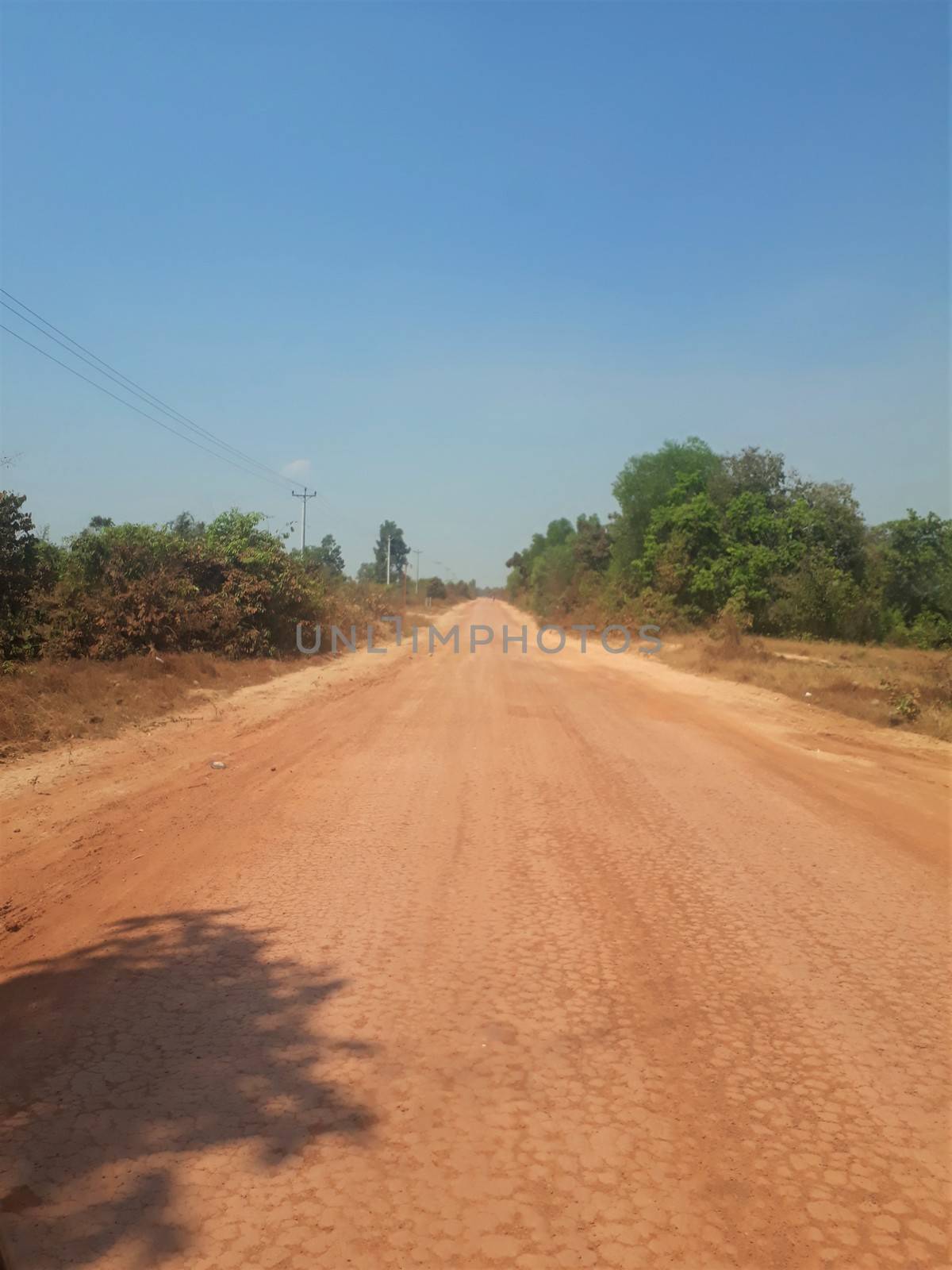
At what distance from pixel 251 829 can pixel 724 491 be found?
34400mm

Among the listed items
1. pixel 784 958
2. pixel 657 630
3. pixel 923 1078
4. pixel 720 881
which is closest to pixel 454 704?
pixel 720 881

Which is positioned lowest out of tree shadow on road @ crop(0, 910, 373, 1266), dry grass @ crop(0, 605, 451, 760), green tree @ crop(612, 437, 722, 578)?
tree shadow on road @ crop(0, 910, 373, 1266)

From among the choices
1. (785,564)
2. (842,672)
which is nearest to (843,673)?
(842,672)

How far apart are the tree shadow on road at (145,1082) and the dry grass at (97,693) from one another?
6243 millimetres

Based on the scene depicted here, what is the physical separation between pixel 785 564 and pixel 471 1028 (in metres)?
32.2

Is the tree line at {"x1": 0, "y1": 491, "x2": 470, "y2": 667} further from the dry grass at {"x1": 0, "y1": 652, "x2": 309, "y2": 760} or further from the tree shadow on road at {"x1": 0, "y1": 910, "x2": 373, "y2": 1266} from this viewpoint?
the tree shadow on road at {"x1": 0, "y1": 910, "x2": 373, "y2": 1266}

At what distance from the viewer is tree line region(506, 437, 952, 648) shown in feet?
107

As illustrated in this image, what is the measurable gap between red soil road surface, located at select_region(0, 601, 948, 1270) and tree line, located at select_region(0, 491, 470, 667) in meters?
7.73

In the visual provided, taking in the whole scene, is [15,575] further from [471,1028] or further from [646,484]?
[646,484]

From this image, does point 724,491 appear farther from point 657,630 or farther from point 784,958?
point 784,958

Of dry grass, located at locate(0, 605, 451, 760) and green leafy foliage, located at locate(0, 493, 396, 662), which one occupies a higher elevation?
green leafy foliage, located at locate(0, 493, 396, 662)

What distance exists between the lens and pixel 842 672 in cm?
1964

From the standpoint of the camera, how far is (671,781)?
29.9ft

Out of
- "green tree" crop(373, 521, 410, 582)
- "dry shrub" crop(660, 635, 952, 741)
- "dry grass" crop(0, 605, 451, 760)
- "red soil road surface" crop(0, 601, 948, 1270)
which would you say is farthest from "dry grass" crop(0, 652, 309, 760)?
"green tree" crop(373, 521, 410, 582)
